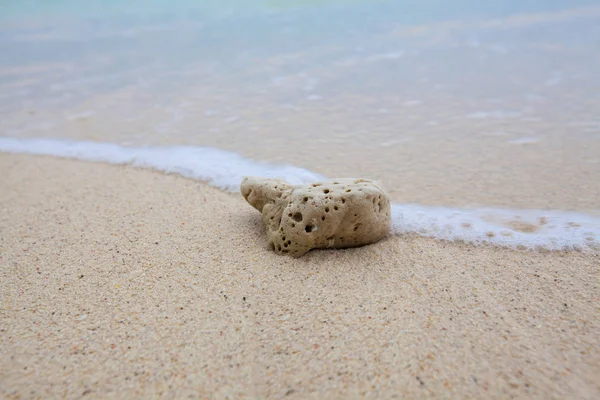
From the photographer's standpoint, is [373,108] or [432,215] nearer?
[432,215]

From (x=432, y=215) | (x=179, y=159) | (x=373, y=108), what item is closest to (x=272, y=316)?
(x=432, y=215)

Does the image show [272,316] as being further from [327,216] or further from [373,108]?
[373,108]

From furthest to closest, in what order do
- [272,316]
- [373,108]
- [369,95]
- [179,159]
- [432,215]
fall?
[369,95], [373,108], [179,159], [432,215], [272,316]

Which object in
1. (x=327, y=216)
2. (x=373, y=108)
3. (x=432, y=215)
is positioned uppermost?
(x=327, y=216)

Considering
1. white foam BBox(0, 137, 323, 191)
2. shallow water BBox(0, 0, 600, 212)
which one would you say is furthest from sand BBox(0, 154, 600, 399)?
shallow water BBox(0, 0, 600, 212)

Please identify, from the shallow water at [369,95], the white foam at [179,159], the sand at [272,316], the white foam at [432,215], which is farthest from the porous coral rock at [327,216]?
the white foam at [179,159]

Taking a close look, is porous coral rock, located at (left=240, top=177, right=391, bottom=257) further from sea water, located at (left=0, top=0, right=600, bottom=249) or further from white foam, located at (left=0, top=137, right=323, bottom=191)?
white foam, located at (left=0, top=137, right=323, bottom=191)

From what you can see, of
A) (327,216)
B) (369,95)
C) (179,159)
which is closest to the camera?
(327,216)
